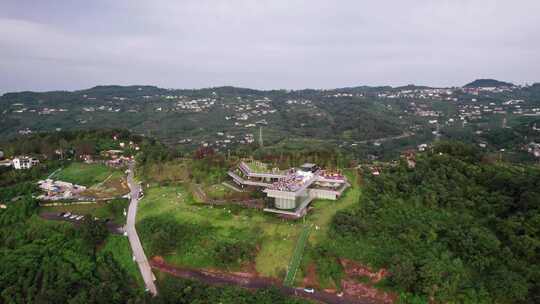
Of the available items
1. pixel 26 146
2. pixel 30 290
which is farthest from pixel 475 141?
pixel 26 146

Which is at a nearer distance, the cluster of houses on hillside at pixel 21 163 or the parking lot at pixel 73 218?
the parking lot at pixel 73 218

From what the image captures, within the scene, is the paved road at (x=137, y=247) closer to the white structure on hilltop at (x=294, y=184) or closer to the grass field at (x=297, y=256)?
the grass field at (x=297, y=256)

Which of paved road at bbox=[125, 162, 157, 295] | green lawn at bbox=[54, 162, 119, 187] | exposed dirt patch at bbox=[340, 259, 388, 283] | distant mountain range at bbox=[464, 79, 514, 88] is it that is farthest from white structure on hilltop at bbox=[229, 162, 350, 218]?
distant mountain range at bbox=[464, 79, 514, 88]

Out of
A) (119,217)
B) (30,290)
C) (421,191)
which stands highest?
(421,191)

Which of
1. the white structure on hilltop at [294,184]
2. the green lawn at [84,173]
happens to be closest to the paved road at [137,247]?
the green lawn at [84,173]

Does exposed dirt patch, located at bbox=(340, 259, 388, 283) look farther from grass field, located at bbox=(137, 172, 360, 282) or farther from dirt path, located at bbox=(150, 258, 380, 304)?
grass field, located at bbox=(137, 172, 360, 282)

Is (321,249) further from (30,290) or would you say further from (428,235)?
(30,290)
